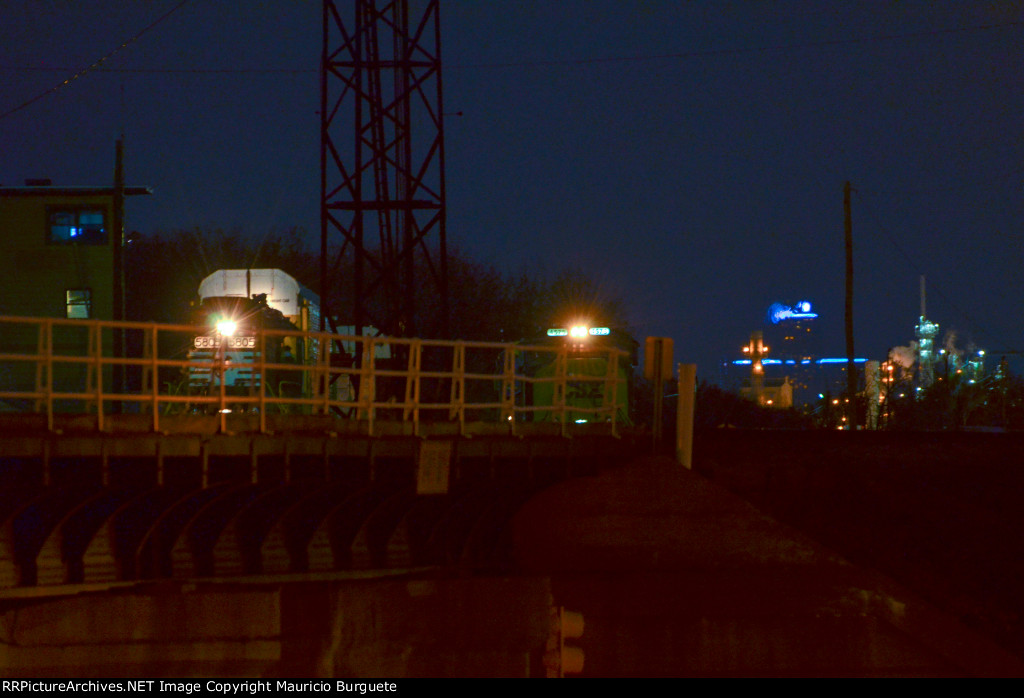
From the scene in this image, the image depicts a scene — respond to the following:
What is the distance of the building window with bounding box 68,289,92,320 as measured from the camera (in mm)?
35406

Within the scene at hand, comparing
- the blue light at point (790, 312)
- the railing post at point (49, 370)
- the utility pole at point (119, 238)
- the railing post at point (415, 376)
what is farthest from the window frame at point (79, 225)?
the blue light at point (790, 312)

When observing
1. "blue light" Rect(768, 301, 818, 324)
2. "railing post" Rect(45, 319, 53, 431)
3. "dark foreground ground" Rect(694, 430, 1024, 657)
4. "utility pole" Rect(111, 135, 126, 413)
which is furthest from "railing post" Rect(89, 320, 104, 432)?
"blue light" Rect(768, 301, 818, 324)

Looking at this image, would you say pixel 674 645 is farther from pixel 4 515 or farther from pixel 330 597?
pixel 4 515

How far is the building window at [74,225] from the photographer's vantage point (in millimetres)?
35656

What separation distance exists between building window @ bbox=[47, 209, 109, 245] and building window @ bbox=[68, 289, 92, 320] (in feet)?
6.31

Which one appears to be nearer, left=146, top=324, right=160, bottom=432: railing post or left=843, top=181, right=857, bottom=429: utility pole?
left=146, top=324, right=160, bottom=432: railing post

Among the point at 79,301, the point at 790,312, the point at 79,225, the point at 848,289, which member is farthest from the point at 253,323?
the point at 790,312

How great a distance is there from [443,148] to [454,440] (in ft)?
45.2

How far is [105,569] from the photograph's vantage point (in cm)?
977

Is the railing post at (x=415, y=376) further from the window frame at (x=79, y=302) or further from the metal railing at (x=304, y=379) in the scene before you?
the window frame at (x=79, y=302)

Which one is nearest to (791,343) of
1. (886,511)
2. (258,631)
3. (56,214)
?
(56,214)

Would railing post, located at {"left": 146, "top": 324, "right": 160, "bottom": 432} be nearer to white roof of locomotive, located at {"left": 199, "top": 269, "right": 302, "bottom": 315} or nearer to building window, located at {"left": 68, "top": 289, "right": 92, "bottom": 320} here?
white roof of locomotive, located at {"left": 199, "top": 269, "right": 302, "bottom": 315}

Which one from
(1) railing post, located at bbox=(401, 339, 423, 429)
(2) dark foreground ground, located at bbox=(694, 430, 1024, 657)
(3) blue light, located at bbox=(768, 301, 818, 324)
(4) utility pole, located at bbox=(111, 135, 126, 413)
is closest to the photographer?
(1) railing post, located at bbox=(401, 339, 423, 429)

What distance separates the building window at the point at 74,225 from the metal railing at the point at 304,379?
11.9 feet
